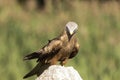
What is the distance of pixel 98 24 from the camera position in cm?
867

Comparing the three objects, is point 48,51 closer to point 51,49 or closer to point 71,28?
point 51,49

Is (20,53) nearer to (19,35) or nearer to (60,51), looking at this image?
(19,35)

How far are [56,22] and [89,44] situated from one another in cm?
118

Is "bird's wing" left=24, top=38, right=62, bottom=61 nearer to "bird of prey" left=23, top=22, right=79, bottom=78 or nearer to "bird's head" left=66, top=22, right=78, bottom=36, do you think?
"bird of prey" left=23, top=22, right=79, bottom=78

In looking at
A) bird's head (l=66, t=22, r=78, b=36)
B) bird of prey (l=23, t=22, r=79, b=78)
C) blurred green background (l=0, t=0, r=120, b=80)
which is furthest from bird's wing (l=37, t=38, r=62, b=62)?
blurred green background (l=0, t=0, r=120, b=80)

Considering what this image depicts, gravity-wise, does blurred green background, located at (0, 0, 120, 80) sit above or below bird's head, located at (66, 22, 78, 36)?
below

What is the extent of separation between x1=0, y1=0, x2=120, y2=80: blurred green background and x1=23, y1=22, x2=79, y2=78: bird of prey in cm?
265

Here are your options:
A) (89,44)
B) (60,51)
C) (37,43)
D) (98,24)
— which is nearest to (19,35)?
(37,43)

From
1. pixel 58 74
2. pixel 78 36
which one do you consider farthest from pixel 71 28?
pixel 78 36

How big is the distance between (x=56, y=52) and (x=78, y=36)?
392 centimetres

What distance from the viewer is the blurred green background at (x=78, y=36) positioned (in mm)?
7219

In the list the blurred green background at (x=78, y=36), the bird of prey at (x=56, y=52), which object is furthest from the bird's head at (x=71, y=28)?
the blurred green background at (x=78, y=36)

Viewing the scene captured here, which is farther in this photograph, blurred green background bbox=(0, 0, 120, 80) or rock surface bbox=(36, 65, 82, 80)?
blurred green background bbox=(0, 0, 120, 80)

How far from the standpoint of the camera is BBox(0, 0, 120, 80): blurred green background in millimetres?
7219
